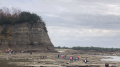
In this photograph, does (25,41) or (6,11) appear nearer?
(25,41)

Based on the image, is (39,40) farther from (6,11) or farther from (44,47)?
(6,11)

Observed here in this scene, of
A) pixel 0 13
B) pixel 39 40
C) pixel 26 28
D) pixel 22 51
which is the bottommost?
pixel 22 51

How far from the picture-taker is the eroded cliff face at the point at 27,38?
65.0 meters

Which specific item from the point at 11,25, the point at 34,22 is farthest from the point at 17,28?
the point at 34,22

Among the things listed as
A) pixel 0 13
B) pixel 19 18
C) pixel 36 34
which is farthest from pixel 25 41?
pixel 0 13

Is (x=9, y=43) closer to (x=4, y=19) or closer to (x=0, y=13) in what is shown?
(x=4, y=19)

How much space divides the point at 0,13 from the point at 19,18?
11.0 m

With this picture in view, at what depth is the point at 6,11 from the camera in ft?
253

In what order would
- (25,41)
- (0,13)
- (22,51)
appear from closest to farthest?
1. (22,51)
2. (25,41)
3. (0,13)

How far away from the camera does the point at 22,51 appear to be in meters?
61.8

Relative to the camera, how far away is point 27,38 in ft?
219

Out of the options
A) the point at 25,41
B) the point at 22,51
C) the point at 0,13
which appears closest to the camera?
the point at 22,51

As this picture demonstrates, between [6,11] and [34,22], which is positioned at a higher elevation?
[6,11]

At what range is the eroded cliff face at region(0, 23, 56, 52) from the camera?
213 ft
